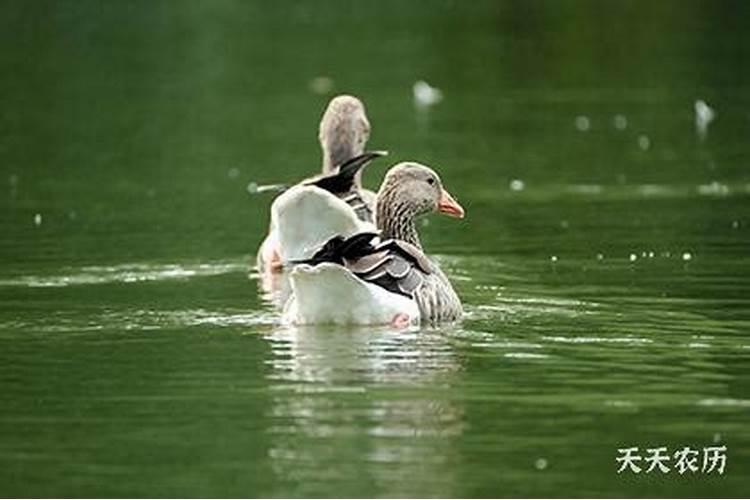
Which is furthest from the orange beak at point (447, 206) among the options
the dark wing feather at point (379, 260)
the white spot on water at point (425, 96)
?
the white spot on water at point (425, 96)

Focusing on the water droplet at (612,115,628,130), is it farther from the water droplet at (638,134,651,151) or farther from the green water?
the water droplet at (638,134,651,151)

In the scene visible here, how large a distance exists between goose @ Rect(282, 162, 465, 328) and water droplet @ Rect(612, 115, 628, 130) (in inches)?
611

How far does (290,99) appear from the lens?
130ft

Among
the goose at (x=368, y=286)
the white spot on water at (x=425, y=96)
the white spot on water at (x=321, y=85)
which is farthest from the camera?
the white spot on water at (x=321, y=85)

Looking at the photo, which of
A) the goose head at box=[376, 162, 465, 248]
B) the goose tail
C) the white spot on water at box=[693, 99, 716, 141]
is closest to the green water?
the white spot on water at box=[693, 99, 716, 141]

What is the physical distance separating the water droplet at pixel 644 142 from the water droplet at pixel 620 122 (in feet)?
3.47

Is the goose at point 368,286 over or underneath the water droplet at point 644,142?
underneath

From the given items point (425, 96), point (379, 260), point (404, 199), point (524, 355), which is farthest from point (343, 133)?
point (425, 96)

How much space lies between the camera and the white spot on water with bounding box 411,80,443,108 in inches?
1503

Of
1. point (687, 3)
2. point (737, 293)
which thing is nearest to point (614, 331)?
point (737, 293)

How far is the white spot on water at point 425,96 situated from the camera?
38.2m

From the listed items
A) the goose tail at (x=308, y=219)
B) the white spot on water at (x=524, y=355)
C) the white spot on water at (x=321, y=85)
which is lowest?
the white spot on water at (x=524, y=355)

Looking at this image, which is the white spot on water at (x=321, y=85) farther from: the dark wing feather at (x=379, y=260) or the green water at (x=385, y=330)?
the dark wing feather at (x=379, y=260)

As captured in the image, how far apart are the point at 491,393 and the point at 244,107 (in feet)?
76.6
